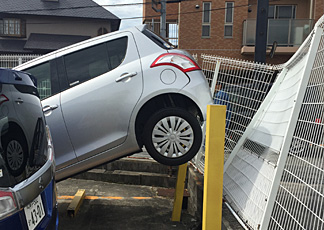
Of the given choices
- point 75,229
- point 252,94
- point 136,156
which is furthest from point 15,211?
point 136,156

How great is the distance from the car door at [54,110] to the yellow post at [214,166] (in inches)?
67.6

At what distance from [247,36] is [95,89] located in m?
16.1

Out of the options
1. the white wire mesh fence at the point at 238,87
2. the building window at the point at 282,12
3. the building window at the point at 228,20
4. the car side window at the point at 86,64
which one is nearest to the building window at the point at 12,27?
the building window at the point at 228,20

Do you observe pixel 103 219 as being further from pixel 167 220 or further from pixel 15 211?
pixel 15 211

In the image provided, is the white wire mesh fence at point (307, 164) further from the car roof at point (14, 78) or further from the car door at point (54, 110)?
the car door at point (54, 110)

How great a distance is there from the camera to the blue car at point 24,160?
67.0 inches

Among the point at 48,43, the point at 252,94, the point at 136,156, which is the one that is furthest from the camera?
the point at 48,43

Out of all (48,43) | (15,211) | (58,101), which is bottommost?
(15,211)

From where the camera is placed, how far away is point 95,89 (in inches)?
150

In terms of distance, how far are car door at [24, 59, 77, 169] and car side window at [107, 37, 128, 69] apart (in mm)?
677

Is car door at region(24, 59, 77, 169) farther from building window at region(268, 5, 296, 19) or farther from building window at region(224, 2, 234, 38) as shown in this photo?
building window at region(268, 5, 296, 19)

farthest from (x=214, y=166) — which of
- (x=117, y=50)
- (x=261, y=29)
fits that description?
(x=261, y=29)

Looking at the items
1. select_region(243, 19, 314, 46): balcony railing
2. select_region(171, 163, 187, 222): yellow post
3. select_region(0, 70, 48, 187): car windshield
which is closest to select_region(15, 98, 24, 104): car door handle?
select_region(0, 70, 48, 187): car windshield

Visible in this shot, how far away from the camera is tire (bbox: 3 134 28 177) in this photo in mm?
1790
